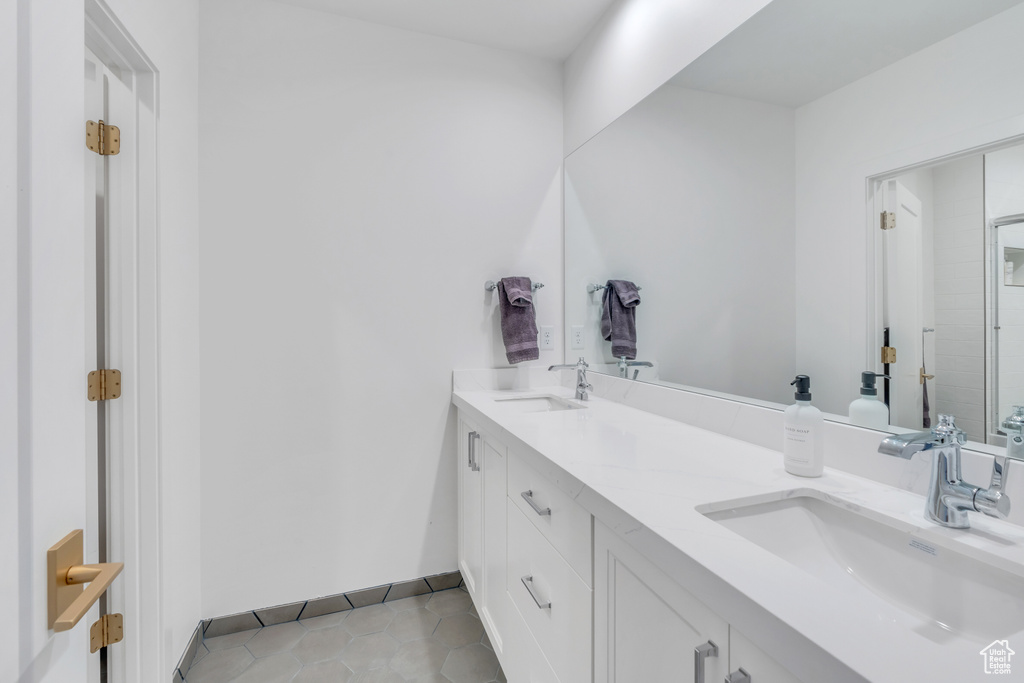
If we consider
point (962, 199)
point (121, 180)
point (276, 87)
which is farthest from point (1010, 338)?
point (276, 87)

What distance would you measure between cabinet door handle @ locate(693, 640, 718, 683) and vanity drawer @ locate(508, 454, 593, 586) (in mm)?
305

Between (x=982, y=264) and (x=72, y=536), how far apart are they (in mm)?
1356

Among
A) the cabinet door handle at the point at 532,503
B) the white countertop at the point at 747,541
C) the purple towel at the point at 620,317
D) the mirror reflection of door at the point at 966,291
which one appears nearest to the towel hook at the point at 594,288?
the purple towel at the point at 620,317

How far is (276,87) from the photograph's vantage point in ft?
6.03

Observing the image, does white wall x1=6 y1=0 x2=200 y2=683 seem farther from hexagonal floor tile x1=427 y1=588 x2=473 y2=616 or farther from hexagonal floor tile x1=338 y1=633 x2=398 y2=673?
hexagonal floor tile x1=427 y1=588 x2=473 y2=616

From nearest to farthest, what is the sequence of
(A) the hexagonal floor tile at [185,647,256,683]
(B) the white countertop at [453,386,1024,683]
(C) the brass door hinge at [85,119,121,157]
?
1. (B) the white countertop at [453,386,1024,683]
2. (C) the brass door hinge at [85,119,121,157]
3. (A) the hexagonal floor tile at [185,647,256,683]

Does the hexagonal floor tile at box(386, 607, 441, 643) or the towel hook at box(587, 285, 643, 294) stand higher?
the towel hook at box(587, 285, 643, 294)

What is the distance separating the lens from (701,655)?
605 millimetres

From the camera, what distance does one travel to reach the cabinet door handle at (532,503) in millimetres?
1104

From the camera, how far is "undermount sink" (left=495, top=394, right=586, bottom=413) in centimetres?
190

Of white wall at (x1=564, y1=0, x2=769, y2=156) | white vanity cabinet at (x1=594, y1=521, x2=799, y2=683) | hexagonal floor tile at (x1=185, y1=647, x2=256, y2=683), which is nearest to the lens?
white vanity cabinet at (x1=594, y1=521, x2=799, y2=683)

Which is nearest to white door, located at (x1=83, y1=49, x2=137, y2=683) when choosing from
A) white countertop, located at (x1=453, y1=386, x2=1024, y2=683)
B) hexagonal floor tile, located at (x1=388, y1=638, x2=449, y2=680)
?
hexagonal floor tile, located at (x1=388, y1=638, x2=449, y2=680)

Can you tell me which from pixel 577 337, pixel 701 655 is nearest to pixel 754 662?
pixel 701 655

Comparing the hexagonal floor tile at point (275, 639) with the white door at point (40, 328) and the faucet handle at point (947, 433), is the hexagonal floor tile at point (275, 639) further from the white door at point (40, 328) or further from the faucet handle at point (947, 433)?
the faucet handle at point (947, 433)
